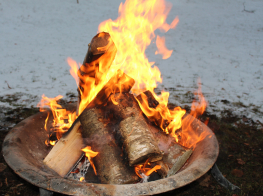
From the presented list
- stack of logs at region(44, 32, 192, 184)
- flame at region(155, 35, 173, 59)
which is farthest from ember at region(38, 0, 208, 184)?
flame at region(155, 35, 173, 59)

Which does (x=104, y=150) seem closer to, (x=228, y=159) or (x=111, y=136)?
(x=111, y=136)

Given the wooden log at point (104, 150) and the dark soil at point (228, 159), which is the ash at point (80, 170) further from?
the dark soil at point (228, 159)

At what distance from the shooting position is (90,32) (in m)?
11.0

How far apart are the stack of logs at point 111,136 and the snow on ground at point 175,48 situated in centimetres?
303

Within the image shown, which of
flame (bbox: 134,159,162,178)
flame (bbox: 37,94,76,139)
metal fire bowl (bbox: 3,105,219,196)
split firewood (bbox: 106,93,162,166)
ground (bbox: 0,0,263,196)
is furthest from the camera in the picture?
ground (bbox: 0,0,263,196)

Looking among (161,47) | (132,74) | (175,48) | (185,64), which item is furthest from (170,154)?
(161,47)

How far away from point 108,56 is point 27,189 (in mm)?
2230

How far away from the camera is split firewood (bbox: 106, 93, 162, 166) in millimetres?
2279

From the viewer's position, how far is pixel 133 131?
8.06 feet

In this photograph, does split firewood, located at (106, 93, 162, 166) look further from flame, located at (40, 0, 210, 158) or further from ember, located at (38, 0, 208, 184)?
flame, located at (40, 0, 210, 158)

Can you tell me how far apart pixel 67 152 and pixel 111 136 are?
0.61m

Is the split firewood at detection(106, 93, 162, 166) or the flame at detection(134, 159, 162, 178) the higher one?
the split firewood at detection(106, 93, 162, 166)

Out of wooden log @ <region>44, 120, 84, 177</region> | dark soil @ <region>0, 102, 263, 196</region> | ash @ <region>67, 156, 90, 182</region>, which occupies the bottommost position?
dark soil @ <region>0, 102, 263, 196</region>

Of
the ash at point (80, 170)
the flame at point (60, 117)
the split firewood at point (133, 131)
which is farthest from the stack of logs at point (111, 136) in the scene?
the flame at point (60, 117)
